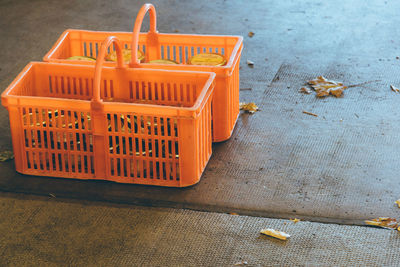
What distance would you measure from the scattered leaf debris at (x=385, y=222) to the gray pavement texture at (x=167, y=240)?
4cm

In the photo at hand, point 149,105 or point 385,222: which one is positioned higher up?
point 149,105

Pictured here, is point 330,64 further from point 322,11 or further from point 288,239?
point 288,239

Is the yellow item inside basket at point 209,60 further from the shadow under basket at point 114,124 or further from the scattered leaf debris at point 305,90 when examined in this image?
the scattered leaf debris at point 305,90

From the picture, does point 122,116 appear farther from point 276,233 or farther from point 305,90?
point 305,90

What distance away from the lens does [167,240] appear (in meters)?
2.81

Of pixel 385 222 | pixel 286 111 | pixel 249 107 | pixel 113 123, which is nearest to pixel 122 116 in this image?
pixel 113 123

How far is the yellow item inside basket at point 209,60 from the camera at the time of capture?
3.64m

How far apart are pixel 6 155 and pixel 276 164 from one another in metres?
1.50

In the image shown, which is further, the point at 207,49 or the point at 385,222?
the point at 207,49

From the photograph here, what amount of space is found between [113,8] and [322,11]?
6.28ft

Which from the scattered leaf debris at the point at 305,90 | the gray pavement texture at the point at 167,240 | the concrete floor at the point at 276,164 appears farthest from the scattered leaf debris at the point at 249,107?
the gray pavement texture at the point at 167,240

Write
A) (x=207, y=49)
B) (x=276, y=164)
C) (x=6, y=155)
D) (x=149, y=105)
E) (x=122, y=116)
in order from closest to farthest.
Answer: (x=149, y=105), (x=122, y=116), (x=276, y=164), (x=6, y=155), (x=207, y=49)

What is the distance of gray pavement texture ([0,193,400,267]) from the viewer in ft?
8.80

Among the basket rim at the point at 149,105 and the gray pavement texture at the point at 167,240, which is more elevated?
the basket rim at the point at 149,105
